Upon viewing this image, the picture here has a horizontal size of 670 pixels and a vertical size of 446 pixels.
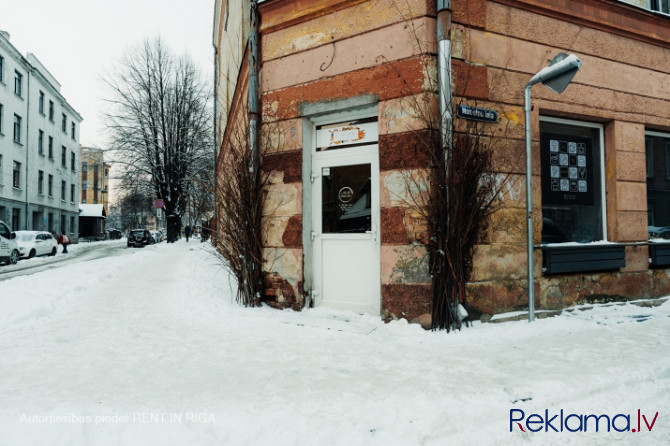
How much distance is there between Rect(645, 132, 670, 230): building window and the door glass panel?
199 inches

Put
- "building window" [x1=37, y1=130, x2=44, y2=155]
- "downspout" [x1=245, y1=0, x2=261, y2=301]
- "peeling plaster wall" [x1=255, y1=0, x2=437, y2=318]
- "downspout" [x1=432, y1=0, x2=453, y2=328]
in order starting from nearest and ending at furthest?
"downspout" [x1=432, y1=0, x2=453, y2=328], "peeling plaster wall" [x1=255, y1=0, x2=437, y2=318], "downspout" [x1=245, y1=0, x2=261, y2=301], "building window" [x1=37, y1=130, x2=44, y2=155]

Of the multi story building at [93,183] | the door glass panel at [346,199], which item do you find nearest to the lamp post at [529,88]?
the door glass panel at [346,199]

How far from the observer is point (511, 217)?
5.40 meters

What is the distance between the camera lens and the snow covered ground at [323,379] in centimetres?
256

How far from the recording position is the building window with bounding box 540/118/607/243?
600cm

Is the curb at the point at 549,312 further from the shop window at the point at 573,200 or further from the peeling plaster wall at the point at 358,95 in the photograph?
the peeling plaster wall at the point at 358,95

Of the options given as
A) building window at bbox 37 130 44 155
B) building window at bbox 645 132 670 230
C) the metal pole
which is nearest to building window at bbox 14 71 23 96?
building window at bbox 37 130 44 155

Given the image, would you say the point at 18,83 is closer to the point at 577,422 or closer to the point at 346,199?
the point at 346,199

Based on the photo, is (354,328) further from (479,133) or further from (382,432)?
(479,133)

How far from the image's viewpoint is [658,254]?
6516 millimetres

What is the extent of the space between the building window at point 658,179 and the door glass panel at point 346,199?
5.04 meters

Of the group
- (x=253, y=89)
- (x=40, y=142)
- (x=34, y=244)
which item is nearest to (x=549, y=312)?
(x=253, y=89)

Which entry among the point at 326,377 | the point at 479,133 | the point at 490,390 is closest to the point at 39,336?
the point at 326,377

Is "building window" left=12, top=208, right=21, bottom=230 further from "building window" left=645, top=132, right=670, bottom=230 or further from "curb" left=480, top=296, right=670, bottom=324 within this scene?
"building window" left=645, top=132, right=670, bottom=230
